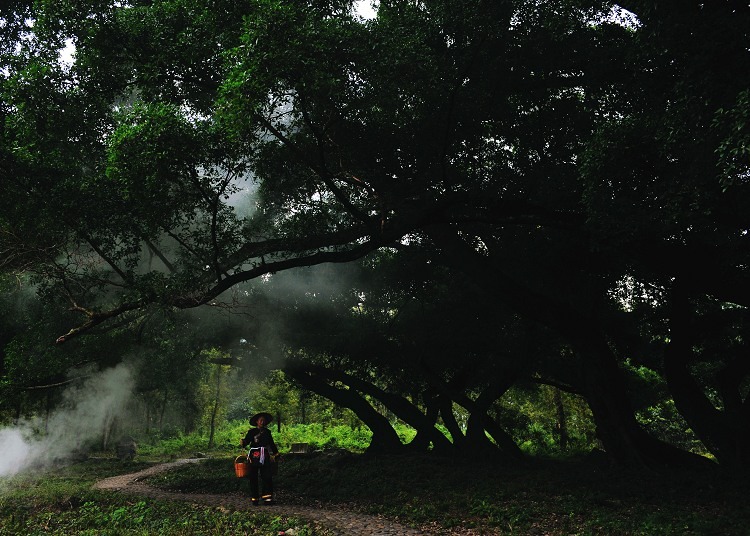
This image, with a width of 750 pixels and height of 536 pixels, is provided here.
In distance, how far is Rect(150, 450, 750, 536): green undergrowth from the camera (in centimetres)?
742

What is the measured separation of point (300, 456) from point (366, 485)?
29.5 feet

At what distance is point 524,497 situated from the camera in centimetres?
954

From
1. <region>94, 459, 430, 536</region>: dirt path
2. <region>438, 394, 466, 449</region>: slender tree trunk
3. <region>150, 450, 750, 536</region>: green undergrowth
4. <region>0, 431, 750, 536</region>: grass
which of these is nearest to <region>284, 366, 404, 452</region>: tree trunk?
<region>438, 394, 466, 449</region>: slender tree trunk

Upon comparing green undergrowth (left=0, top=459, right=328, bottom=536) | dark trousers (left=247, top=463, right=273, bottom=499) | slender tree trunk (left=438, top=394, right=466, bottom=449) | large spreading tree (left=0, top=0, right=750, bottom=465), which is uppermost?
large spreading tree (left=0, top=0, right=750, bottom=465)

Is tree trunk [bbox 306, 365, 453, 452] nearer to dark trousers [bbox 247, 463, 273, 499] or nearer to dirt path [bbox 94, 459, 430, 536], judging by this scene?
dirt path [bbox 94, 459, 430, 536]

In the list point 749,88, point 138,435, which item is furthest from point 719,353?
point 138,435

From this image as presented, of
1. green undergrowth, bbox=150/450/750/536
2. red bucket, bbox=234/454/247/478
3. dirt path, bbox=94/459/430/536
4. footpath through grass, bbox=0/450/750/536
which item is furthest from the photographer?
red bucket, bbox=234/454/247/478

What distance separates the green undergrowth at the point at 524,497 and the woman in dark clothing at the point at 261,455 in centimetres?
108

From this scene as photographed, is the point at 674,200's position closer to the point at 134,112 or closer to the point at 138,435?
the point at 134,112

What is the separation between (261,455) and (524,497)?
473 cm

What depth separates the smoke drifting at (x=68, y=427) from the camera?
73.6ft

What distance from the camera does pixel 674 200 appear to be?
22.9 ft

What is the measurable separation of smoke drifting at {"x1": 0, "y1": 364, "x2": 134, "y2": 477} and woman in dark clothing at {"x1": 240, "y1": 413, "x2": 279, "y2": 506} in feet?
46.4

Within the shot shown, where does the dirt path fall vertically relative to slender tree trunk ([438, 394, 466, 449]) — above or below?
below
